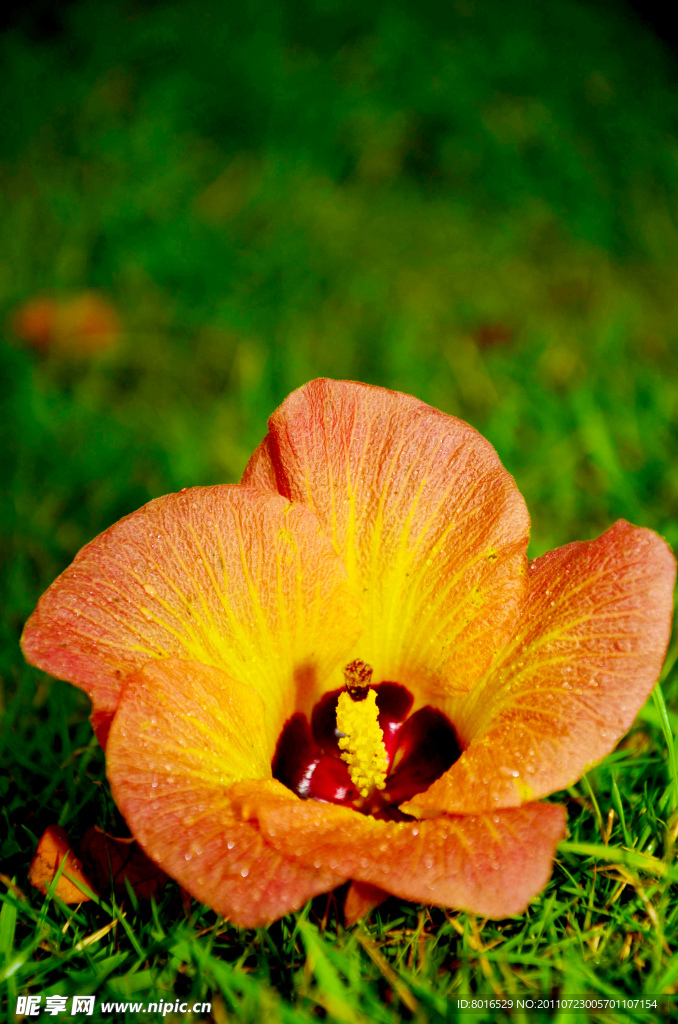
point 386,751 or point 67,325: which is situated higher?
point 386,751

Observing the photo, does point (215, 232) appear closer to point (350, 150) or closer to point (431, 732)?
point (350, 150)

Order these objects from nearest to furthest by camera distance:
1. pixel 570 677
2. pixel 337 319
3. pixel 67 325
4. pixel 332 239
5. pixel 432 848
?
pixel 432 848
pixel 570 677
pixel 67 325
pixel 337 319
pixel 332 239

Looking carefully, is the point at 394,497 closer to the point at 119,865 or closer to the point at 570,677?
the point at 570,677

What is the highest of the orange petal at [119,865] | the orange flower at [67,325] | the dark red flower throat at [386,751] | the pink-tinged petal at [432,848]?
the pink-tinged petal at [432,848]

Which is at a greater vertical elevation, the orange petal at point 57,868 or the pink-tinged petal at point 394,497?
the pink-tinged petal at point 394,497

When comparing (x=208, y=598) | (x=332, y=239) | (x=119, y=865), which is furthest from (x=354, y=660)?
(x=332, y=239)

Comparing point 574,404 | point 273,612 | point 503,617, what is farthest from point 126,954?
point 574,404

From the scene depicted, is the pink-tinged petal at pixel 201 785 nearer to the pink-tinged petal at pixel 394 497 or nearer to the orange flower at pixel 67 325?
the pink-tinged petal at pixel 394 497

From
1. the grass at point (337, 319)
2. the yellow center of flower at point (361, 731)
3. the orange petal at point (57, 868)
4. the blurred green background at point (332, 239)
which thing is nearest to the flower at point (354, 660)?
the yellow center of flower at point (361, 731)
